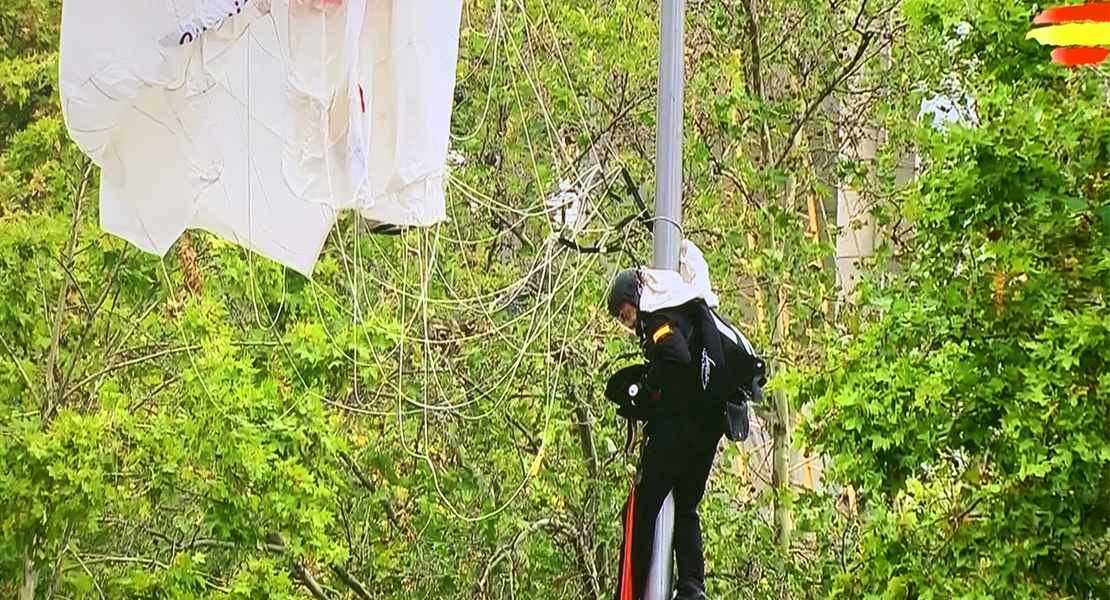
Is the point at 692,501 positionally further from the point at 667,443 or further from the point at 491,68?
the point at 491,68

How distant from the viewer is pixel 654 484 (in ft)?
8.84

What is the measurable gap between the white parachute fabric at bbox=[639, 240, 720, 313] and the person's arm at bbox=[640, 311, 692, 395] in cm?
2

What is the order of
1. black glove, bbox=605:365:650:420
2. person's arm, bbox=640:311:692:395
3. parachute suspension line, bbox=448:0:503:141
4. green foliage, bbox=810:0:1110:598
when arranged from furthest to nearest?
parachute suspension line, bbox=448:0:503:141
black glove, bbox=605:365:650:420
person's arm, bbox=640:311:692:395
green foliage, bbox=810:0:1110:598

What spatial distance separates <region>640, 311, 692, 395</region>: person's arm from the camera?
262 cm

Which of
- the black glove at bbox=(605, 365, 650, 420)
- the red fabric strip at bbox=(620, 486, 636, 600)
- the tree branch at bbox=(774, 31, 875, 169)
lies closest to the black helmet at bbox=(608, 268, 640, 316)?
the black glove at bbox=(605, 365, 650, 420)

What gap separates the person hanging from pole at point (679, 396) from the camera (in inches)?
103

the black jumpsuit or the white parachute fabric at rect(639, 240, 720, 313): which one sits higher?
the white parachute fabric at rect(639, 240, 720, 313)

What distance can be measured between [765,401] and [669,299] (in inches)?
25.8

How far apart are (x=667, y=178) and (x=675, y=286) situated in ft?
0.84

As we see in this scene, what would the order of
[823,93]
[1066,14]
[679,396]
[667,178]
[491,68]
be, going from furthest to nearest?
[823,93] → [491,68] → [667,178] → [679,396] → [1066,14]

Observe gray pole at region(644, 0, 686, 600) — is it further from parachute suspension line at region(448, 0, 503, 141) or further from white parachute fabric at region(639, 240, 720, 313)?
parachute suspension line at region(448, 0, 503, 141)

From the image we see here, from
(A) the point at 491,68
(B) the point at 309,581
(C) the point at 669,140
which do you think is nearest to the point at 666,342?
(C) the point at 669,140

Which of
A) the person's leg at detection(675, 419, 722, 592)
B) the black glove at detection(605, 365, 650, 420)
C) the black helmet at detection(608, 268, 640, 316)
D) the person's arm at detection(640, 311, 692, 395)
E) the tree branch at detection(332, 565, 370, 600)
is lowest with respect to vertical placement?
the tree branch at detection(332, 565, 370, 600)

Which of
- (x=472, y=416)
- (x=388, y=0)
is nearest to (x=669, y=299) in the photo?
(x=472, y=416)
